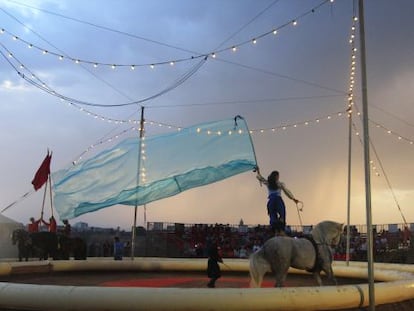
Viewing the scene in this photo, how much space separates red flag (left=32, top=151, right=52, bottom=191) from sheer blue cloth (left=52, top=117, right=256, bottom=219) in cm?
649

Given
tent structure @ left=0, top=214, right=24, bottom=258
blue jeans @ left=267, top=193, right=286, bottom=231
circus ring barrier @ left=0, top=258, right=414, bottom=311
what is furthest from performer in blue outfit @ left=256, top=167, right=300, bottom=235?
tent structure @ left=0, top=214, right=24, bottom=258

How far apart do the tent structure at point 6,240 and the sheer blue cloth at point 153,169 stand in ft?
40.7

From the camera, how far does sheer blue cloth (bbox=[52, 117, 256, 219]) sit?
40.2 feet

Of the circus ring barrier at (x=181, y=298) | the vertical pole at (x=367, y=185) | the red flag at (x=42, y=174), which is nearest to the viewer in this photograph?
the vertical pole at (x=367, y=185)

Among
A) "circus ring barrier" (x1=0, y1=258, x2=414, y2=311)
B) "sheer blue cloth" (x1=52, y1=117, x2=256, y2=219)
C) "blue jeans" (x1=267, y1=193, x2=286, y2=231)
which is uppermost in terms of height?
"sheer blue cloth" (x1=52, y1=117, x2=256, y2=219)

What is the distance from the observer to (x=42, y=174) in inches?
806

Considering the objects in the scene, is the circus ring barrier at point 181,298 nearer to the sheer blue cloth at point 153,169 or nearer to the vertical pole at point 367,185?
the vertical pole at point 367,185

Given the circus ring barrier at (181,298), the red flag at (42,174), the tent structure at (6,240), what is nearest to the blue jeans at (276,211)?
the circus ring barrier at (181,298)

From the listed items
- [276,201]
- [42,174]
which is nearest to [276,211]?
[276,201]

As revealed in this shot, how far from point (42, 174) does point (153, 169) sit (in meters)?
8.79

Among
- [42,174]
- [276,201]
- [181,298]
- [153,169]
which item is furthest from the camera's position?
[42,174]

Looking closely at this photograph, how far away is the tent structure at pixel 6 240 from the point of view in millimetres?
24656

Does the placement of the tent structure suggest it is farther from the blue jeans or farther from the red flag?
the blue jeans

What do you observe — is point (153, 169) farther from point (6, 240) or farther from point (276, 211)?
point (6, 240)
